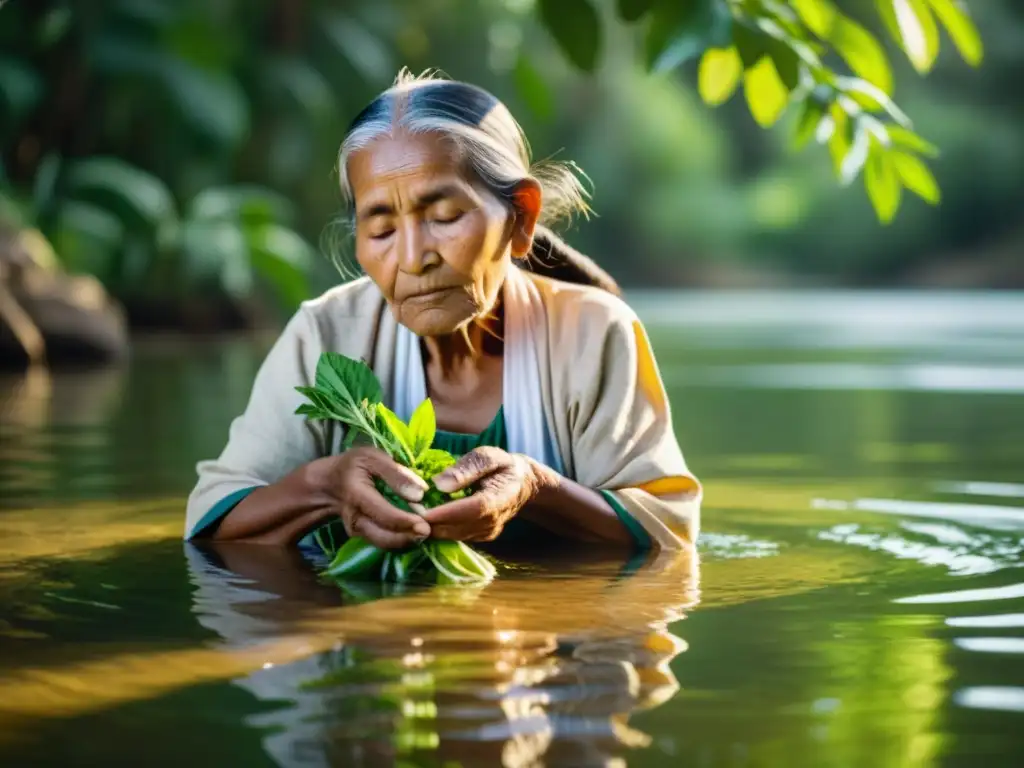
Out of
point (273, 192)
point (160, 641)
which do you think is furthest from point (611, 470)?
point (273, 192)

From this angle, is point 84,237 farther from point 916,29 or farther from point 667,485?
point 916,29

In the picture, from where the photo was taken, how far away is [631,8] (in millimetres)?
2521

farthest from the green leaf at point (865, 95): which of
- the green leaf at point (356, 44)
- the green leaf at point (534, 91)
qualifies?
the green leaf at point (356, 44)

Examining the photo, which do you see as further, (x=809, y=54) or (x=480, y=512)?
(x=480, y=512)

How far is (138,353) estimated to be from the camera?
14164 mm

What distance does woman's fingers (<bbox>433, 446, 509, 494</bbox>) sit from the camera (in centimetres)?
349

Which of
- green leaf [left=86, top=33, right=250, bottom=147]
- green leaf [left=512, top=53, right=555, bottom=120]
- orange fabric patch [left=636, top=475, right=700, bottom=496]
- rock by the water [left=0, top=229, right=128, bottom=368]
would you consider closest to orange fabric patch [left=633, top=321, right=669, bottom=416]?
orange fabric patch [left=636, top=475, right=700, bottom=496]

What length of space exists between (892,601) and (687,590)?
0.39 meters

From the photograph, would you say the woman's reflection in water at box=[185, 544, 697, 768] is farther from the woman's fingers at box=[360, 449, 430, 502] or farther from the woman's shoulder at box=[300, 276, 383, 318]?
the woman's shoulder at box=[300, 276, 383, 318]

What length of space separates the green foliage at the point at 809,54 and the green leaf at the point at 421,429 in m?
0.86

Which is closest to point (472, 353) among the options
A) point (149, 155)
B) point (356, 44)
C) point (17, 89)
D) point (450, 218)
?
point (450, 218)

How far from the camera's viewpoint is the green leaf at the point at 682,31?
257cm

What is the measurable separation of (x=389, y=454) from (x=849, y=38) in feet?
4.02

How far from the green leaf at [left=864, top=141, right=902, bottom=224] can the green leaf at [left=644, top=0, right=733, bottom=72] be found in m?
0.72
